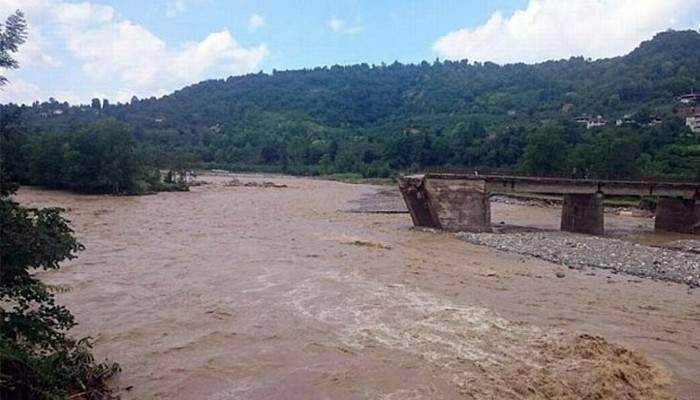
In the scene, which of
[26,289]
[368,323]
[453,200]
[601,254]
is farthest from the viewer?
[453,200]

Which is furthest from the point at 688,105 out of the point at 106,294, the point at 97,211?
the point at 106,294

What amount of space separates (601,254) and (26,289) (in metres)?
28.5

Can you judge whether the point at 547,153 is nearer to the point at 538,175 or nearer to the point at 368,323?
the point at 538,175

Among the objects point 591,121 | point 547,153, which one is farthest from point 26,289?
point 591,121

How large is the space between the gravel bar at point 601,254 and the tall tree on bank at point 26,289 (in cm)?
2341

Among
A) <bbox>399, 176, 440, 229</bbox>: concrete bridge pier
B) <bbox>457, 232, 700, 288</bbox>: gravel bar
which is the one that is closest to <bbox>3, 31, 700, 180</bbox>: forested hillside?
A: <bbox>457, 232, 700, 288</bbox>: gravel bar

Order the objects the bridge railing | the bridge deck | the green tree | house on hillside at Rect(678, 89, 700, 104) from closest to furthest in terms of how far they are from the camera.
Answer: the bridge deck, the bridge railing, the green tree, house on hillside at Rect(678, 89, 700, 104)

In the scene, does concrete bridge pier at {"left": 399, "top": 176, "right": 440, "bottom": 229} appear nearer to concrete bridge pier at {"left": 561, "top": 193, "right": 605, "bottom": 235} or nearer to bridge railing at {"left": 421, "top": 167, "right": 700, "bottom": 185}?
bridge railing at {"left": 421, "top": 167, "right": 700, "bottom": 185}

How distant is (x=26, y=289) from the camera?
9.20 m

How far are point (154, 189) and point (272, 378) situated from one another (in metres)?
71.4

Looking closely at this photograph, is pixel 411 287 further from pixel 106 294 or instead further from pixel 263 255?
pixel 106 294

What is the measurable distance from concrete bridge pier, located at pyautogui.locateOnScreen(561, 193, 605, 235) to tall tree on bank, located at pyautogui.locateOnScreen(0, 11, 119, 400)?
3977cm

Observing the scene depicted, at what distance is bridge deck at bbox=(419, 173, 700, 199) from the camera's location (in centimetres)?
4234

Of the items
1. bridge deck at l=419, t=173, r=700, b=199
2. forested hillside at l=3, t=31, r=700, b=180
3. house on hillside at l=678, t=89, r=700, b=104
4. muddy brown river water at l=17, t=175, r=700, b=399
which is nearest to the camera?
muddy brown river water at l=17, t=175, r=700, b=399
